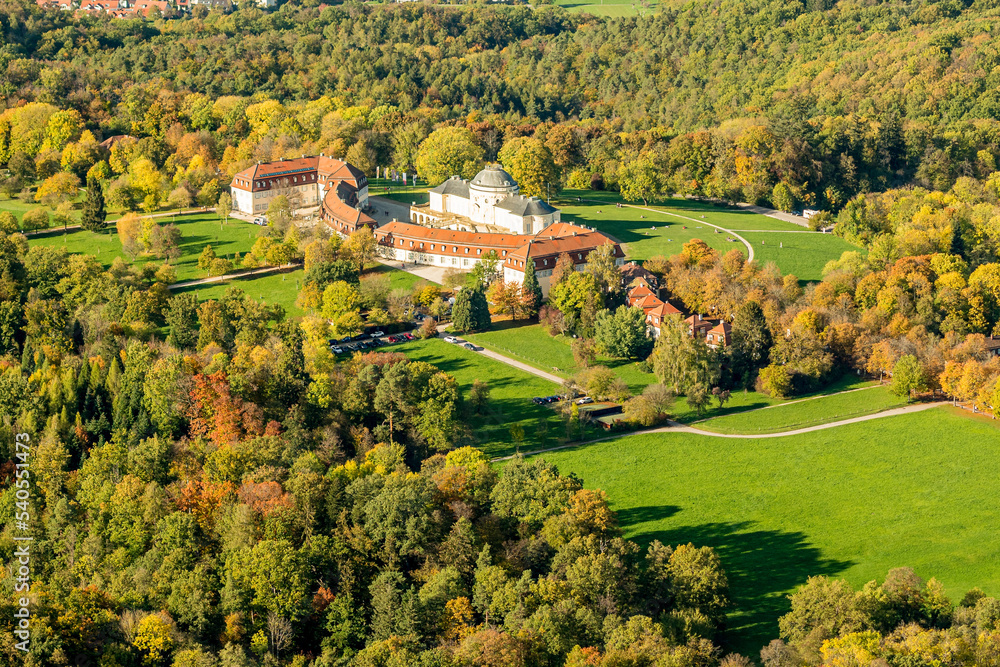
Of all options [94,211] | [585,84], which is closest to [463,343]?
[94,211]

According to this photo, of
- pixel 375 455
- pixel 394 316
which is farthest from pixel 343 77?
pixel 375 455

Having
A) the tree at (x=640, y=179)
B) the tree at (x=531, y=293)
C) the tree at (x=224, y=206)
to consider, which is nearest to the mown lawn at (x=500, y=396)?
the tree at (x=531, y=293)

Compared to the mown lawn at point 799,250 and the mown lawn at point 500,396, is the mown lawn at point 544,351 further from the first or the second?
the mown lawn at point 799,250

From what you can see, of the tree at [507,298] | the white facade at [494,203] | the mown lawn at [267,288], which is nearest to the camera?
the tree at [507,298]

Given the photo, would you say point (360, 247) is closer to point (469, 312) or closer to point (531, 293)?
point (469, 312)

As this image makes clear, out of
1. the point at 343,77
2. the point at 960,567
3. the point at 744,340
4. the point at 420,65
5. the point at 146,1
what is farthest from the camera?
the point at 146,1

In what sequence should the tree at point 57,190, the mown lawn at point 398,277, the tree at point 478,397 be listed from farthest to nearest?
1. the tree at point 57,190
2. the mown lawn at point 398,277
3. the tree at point 478,397

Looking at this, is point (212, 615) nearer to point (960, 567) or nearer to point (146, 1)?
point (960, 567)
